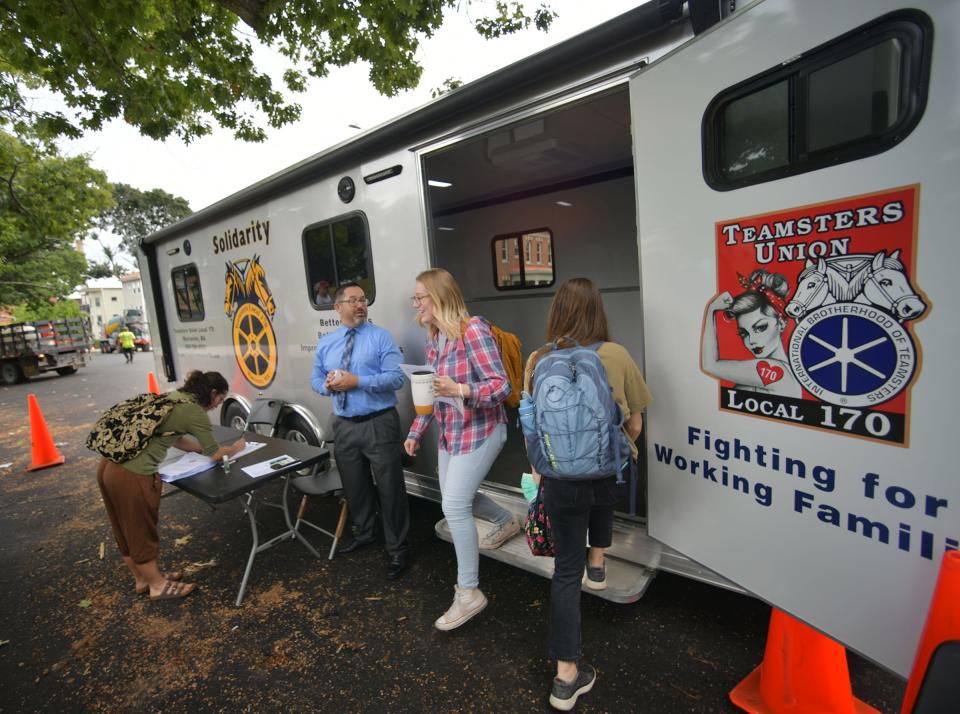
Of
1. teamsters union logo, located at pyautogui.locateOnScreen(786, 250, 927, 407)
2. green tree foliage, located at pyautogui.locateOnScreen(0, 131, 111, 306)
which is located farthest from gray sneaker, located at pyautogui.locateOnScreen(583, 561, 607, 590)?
green tree foliage, located at pyautogui.locateOnScreen(0, 131, 111, 306)

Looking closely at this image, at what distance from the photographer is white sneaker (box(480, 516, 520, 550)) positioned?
9.30 feet

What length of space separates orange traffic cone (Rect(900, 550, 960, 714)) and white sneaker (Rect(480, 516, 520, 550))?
6.22 ft

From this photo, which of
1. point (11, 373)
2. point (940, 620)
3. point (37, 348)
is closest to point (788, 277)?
point (940, 620)

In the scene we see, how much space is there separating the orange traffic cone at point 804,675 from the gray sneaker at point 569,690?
624mm

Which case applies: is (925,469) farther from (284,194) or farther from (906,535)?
(284,194)

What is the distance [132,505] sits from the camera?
2836 mm

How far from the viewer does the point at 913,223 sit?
1254 millimetres

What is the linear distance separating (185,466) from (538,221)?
13.7 feet

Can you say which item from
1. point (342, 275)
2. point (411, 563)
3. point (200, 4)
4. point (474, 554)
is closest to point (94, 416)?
point (200, 4)

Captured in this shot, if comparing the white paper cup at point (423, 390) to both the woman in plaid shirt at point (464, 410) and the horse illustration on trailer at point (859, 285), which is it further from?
the horse illustration on trailer at point (859, 285)

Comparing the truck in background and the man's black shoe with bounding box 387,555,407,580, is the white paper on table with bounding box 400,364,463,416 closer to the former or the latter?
the man's black shoe with bounding box 387,555,407,580

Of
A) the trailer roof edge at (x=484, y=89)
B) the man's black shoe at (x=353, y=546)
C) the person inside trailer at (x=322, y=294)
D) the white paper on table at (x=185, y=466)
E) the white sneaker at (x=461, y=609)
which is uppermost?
the trailer roof edge at (x=484, y=89)

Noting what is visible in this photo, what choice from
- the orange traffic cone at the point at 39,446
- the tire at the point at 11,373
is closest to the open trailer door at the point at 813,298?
the orange traffic cone at the point at 39,446

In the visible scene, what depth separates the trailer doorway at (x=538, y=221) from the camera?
13.5 feet
